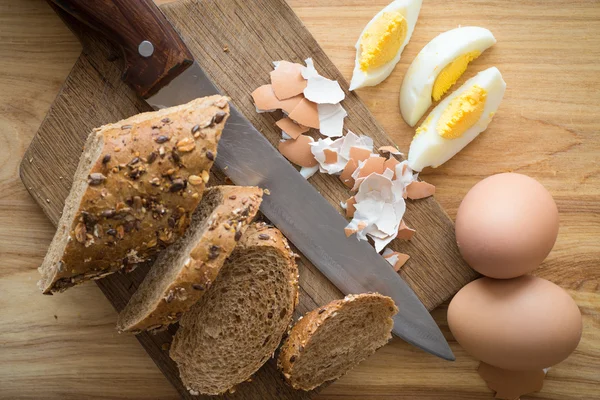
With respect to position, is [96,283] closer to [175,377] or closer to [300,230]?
[175,377]

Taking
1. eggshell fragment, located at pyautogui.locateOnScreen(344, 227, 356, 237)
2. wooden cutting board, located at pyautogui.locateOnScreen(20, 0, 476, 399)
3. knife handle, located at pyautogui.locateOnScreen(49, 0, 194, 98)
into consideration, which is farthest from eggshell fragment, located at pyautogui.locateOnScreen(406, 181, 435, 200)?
knife handle, located at pyautogui.locateOnScreen(49, 0, 194, 98)

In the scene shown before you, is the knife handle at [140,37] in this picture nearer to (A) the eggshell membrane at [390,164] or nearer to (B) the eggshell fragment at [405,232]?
(A) the eggshell membrane at [390,164]

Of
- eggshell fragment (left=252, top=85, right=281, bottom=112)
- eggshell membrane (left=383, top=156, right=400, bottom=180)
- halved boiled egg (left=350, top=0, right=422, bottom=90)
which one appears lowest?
eggshell membrane (left=383, top=156, right=400, bottom=180)

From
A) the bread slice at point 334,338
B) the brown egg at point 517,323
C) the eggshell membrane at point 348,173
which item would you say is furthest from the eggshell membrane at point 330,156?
the brown egg at point 517,323

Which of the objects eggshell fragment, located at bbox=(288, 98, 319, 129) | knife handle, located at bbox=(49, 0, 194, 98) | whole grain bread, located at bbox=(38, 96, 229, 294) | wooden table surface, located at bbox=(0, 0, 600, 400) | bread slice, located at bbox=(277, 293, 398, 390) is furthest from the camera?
wooden table surface, located at bbox=(0, 0, 600, 400)

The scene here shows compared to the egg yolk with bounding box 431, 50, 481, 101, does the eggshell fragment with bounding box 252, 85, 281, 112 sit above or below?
below

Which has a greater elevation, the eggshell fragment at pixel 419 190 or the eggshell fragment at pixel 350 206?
the eggshell fragment at pixel 419 190

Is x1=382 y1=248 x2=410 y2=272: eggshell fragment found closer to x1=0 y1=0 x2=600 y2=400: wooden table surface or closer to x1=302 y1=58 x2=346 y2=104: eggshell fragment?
x1=0 y1=0 x2=600 y2=400: wooden table surface
